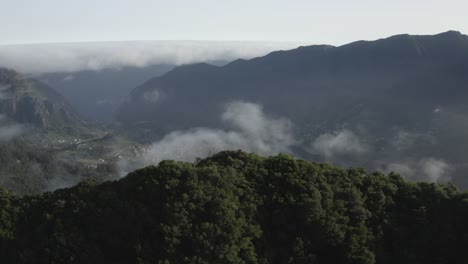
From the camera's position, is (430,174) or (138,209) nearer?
(138,209)

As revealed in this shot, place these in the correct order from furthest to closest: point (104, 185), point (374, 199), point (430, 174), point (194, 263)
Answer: point (430, 174)
point (374, 199)
point (104, 185)
point (194, 263)

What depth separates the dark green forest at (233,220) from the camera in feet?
103

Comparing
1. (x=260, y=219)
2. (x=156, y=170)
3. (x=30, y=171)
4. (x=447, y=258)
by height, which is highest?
(x=156, y=170)

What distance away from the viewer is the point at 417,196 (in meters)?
39.6

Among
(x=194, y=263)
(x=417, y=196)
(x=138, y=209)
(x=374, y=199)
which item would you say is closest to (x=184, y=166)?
(x=138, y=209)

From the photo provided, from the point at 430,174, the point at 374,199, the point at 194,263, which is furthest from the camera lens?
the point at 430,174

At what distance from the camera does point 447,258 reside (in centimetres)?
3456

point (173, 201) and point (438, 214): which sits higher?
point (173, 201)

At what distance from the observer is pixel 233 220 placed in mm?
32406

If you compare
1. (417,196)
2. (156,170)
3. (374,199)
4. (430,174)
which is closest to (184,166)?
(156,170)

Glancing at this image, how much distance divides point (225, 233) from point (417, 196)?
18.1 meters

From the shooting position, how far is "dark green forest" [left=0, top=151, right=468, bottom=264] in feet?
103

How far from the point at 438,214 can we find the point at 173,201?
2109 cm

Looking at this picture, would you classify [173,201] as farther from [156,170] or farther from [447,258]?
[447,258]
